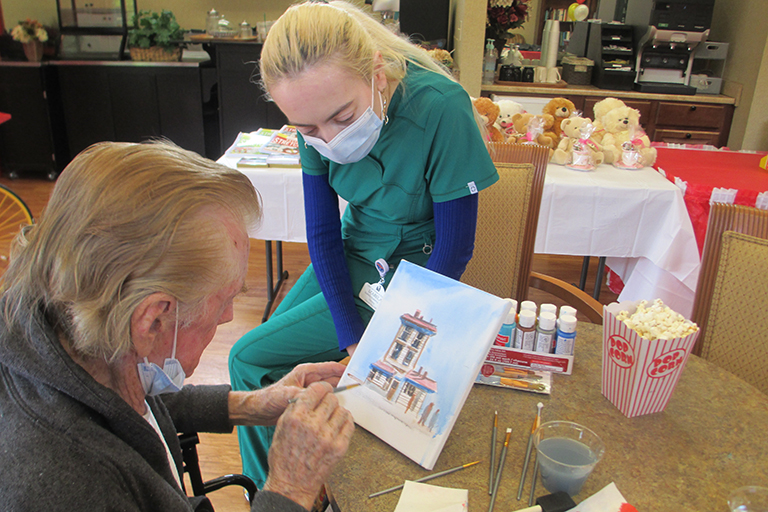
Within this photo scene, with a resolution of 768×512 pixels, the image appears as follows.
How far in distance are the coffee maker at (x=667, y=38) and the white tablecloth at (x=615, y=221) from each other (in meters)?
1.87

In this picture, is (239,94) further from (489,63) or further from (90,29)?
(489,63)

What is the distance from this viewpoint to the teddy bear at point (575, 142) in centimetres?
260

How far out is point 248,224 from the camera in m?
0.85

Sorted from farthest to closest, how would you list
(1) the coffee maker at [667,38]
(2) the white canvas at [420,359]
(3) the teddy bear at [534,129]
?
(1) the coffee maker at [667,38]
(3) the teddy bear at [534,129]
(2) the white canvas at [420,359]

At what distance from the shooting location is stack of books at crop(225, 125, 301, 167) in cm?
248

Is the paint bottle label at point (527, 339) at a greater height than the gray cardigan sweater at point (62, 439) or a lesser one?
lesser

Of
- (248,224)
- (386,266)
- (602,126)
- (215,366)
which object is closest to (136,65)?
(215,366)

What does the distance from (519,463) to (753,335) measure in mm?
745

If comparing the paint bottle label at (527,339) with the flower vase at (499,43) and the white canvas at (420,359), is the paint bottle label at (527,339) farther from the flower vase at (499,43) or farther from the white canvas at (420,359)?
the flower vase at (499,43)

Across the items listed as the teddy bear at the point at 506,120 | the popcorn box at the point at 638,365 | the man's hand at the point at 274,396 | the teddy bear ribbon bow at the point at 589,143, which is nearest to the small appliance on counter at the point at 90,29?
the teddy bear at the point at 506,120

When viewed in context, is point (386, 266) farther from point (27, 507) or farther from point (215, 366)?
point (215, 366)

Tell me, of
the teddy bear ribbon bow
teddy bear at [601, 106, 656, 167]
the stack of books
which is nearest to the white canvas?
the stack of books

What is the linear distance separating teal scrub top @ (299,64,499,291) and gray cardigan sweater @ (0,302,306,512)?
806 mm

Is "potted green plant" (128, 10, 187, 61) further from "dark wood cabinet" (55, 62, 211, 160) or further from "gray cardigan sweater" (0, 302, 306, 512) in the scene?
"gray cardigan sweater" (0, 302, 306, 512)
